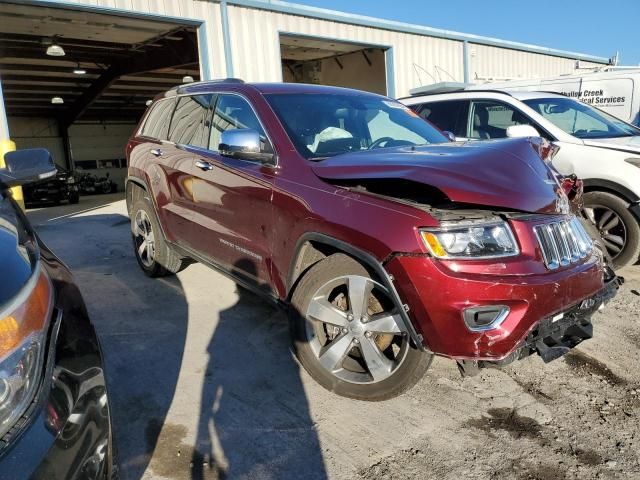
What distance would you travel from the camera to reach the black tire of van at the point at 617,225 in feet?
16.1

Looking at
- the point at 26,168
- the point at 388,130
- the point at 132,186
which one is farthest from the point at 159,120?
the point at 26,168

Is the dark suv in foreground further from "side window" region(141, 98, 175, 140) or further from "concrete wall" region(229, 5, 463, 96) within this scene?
"concrete wall" region(229, 5, 463, 96)

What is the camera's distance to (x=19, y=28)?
514 inches

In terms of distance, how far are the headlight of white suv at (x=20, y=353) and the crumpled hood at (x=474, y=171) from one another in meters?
1.67

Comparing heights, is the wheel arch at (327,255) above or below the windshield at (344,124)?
below

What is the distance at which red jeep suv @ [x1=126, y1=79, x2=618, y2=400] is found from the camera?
2361 mm

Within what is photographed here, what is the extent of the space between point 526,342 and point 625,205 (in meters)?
3.30

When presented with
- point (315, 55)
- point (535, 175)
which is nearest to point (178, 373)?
point (535, 175)

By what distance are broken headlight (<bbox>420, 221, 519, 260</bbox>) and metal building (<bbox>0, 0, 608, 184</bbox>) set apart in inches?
347

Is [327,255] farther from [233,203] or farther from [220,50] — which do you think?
[220,50]

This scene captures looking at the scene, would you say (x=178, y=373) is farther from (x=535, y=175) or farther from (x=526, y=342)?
(x=535, y=175)

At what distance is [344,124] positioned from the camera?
3723mm

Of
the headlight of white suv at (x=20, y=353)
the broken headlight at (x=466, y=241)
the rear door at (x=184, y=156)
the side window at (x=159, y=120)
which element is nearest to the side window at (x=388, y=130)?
the rear door at (x=184, y=156)

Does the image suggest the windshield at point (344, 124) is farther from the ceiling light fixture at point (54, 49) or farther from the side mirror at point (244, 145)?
the ceiling light fixture at point (54, 49)
